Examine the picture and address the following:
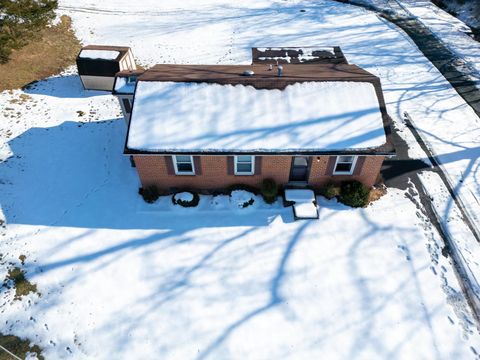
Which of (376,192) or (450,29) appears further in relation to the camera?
(450,29)

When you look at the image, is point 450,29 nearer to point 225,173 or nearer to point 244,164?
point 244,164

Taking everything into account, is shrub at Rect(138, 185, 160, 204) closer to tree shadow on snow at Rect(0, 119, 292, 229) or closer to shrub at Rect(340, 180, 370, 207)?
tree shadow on snow at Rect(0, 119, 292, 229)

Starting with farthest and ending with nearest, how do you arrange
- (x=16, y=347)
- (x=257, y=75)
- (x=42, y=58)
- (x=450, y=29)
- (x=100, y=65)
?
(x=450, y=29)
(x=42, y=58)
(x=100, y=65)
(x=257, y=75)
(x=16, y=347)

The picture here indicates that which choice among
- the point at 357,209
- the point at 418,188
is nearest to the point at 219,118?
the point at 357,209

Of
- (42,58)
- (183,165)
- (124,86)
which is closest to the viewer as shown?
(183,165)

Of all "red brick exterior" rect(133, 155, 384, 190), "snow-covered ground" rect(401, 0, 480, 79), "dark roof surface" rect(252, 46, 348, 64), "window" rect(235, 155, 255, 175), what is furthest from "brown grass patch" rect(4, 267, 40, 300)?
"snow-covered ground" rect(401, 0, 480, 79)

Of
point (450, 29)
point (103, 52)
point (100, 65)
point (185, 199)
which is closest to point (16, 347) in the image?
point (185, 199)

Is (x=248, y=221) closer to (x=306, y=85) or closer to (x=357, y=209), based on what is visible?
(x=357, y=209)

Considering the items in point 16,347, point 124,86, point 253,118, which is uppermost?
point 124,86
